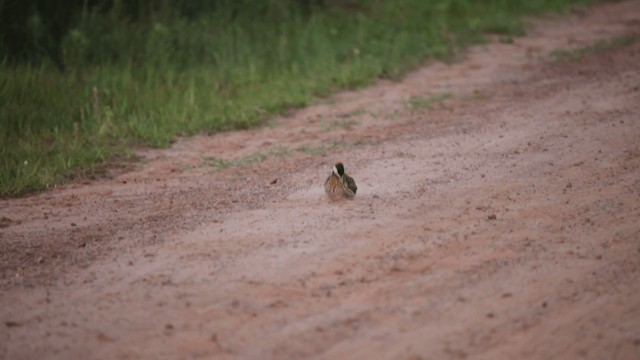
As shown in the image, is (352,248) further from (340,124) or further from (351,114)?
(351,114)

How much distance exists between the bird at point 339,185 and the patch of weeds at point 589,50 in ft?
21.8

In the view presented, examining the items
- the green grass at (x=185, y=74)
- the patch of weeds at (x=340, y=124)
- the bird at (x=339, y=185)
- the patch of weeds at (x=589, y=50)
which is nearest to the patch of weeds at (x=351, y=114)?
the patch of weeds at (x=340, y=124)

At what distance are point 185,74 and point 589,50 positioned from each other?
551 cm

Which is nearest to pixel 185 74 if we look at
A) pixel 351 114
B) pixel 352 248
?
pixel 351 114

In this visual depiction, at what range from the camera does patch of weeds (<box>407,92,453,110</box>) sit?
9648 millimetres

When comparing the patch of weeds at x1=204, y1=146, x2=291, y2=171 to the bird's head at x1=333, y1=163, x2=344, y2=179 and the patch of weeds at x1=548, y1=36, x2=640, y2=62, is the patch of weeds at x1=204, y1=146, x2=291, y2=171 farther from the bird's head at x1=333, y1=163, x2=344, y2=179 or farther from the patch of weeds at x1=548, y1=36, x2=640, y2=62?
the patch of weeds at x1=548, y1=36, x2=640, y2=62

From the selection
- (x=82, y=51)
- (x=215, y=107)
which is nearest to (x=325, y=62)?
(x=215, y=107)

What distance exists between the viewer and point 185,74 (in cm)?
1070

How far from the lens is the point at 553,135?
7863 mm

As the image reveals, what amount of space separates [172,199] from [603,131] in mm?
3785

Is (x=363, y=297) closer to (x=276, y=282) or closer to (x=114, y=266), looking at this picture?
(x=276, y=282)

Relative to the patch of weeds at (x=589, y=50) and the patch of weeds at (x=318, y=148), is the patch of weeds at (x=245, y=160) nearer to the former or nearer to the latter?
the patch of weeds at (x=318, y=148)

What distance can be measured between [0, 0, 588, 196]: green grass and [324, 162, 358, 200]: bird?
2.52 m

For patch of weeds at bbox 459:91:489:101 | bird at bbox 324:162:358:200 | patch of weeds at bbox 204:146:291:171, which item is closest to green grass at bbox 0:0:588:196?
patch of weeds at bbox 204:146:291:171
